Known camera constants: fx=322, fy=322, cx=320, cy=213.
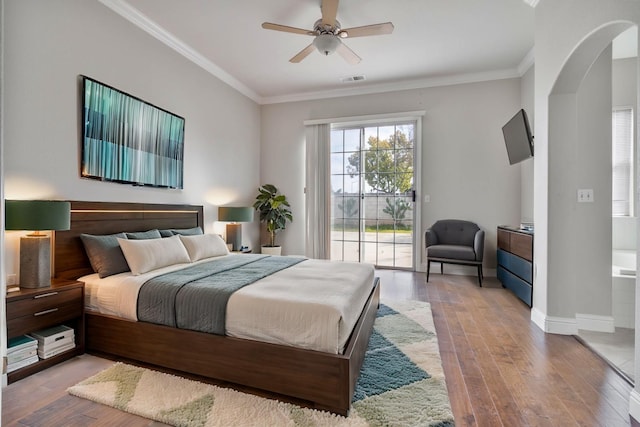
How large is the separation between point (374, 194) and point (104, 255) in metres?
4.02

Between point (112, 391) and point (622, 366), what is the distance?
3.42 m

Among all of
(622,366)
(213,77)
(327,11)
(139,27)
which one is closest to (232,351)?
(622,366)

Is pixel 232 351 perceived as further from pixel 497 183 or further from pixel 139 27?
pixel 497 183

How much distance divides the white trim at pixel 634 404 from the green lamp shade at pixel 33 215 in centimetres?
377

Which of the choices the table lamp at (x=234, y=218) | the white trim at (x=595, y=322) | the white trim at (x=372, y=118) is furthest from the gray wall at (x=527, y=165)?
the table lamp at (x=234, y=218)

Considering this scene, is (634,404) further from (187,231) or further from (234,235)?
(234,235)

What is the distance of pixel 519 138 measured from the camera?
12.1 ft

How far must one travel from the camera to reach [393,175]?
17.8 ft

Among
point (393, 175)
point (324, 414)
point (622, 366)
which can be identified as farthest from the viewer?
point (393, 175)

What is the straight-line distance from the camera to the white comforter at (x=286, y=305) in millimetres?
1861

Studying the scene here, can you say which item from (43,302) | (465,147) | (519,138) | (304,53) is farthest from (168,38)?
(465,147)

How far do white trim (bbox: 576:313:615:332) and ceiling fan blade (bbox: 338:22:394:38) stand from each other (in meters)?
3.17

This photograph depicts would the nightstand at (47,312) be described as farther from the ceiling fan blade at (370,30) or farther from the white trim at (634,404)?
the white trim at (634,404)

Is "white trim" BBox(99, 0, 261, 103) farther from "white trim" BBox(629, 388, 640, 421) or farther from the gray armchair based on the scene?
"white trim" BBox(629, 388, 640, 421)
